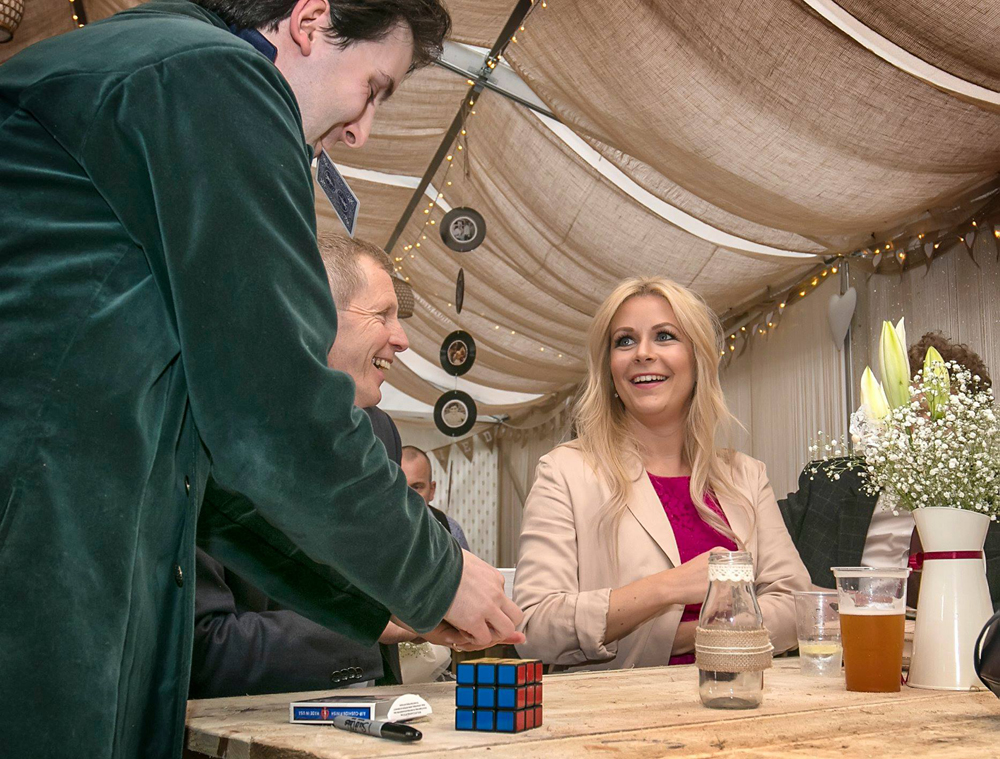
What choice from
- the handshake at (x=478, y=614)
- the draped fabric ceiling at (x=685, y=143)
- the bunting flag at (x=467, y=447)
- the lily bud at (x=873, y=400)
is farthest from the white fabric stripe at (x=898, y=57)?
the bunting flag at (x=467, y=447)

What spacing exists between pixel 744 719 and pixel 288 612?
2.87 ft

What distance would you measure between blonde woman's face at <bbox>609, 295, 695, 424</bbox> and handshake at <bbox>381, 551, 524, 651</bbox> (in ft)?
4.16

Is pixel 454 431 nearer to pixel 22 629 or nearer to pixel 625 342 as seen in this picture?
pixel 625 342

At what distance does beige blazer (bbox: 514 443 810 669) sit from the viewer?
75.2 inches

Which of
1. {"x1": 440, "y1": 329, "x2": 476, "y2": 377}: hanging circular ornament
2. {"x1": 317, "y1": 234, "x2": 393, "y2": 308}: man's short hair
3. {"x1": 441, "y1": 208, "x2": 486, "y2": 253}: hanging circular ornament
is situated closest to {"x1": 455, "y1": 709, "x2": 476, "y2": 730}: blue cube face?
{"x1": 317, "y1": 234, "x2": 393, "y2": 308}: man's short hair

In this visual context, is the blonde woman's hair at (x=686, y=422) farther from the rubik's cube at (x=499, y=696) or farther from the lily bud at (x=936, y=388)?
the rubik's cube at (x=499, y=696)

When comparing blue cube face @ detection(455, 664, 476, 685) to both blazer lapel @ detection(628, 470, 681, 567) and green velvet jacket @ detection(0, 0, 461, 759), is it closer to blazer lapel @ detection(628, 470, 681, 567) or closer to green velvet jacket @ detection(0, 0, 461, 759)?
green velvet jacket @ detection(0, 0, 461, 759)

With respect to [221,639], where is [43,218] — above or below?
above

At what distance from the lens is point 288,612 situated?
1654 mm

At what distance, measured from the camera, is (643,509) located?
2160 millimetres

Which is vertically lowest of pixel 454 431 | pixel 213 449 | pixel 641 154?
pixel 213 449

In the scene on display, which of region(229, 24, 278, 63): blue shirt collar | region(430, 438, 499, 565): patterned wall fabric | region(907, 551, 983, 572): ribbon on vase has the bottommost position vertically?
region(907, 551, 983, 572): ribbon on vase

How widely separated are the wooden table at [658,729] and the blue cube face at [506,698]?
29 mm

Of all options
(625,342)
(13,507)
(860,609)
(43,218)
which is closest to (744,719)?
(860,609)
